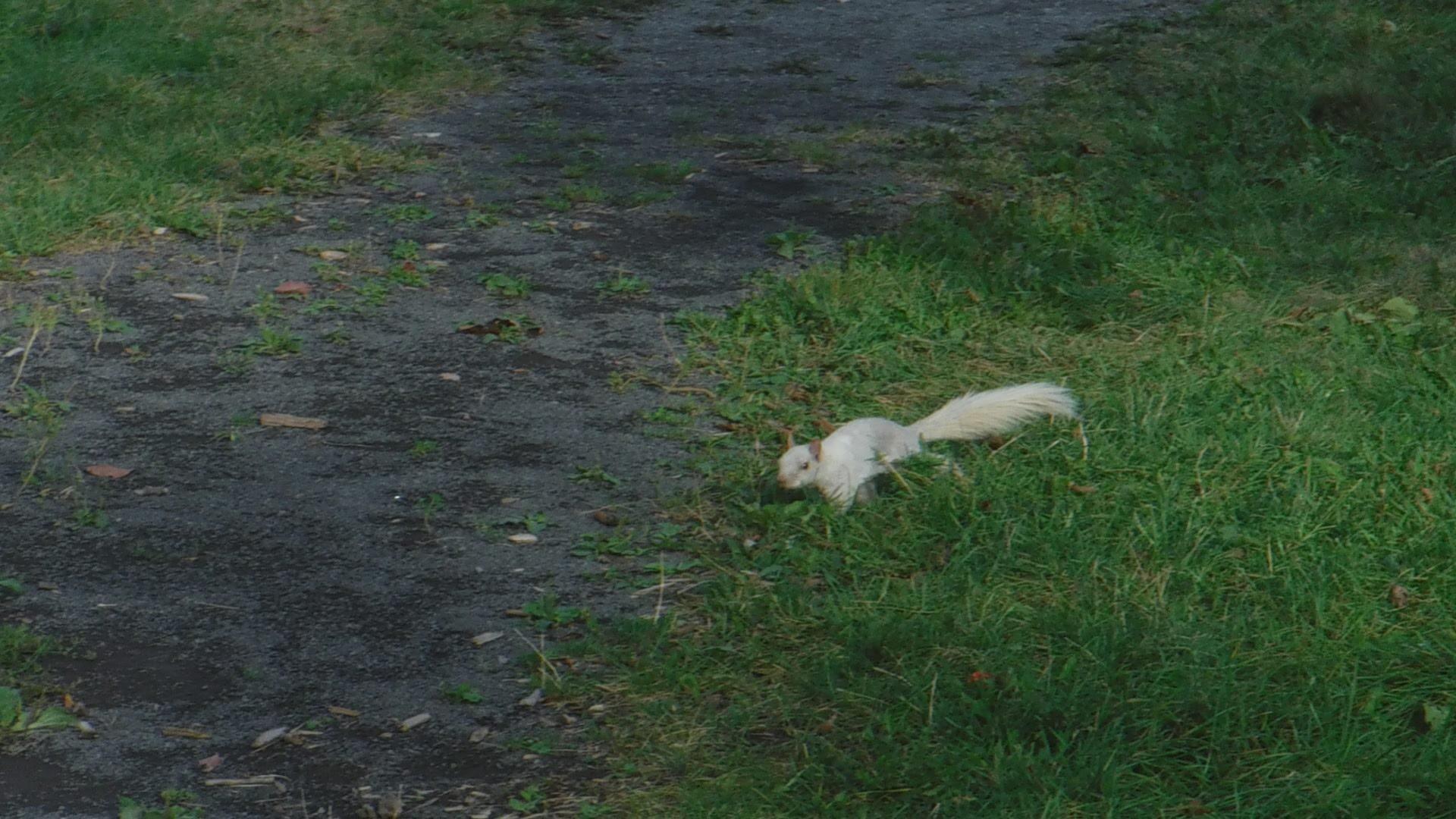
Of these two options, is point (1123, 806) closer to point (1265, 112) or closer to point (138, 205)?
point (138, 205)

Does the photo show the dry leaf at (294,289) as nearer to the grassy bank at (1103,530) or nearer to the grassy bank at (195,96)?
the grassy bank at (195,96)

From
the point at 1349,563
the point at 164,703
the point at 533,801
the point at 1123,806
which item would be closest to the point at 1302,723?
the point at 1123,806

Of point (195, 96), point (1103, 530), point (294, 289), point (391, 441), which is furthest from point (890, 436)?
point (195, 96)

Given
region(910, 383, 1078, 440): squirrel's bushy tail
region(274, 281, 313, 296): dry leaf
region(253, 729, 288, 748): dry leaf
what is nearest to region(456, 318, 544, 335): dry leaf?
region(274, 281, 313, 296): dry leaf

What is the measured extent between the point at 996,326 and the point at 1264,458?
4.06ft

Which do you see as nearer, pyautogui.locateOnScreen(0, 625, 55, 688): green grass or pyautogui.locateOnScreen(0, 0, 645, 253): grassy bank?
pyautogui.locateOnScreen(0, 625, 55, 688): green grass

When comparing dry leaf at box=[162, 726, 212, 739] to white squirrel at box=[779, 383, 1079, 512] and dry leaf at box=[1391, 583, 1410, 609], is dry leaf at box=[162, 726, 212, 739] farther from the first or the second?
dry leaf at box=[1391, 583, 1410, 609]

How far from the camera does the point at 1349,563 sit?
11.3 ft

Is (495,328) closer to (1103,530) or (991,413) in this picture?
(991,413)

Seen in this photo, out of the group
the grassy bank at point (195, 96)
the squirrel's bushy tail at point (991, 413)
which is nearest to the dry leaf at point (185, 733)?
the squirrel's bushy tail at point (991, 413)

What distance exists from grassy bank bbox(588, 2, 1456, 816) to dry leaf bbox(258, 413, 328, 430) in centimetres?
113

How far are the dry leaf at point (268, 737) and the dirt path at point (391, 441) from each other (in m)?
0.02

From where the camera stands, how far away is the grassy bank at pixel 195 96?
6.00 meters

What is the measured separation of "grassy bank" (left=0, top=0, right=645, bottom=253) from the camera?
5996 millimetres
